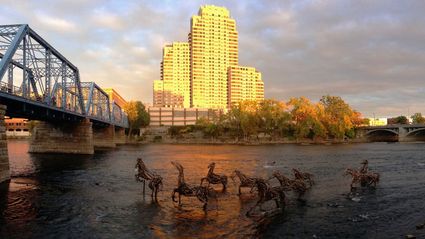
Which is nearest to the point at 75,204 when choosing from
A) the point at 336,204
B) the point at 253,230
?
the point at 253,230

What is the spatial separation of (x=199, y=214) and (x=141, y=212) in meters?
A: 4.00

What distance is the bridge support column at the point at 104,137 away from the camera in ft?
488

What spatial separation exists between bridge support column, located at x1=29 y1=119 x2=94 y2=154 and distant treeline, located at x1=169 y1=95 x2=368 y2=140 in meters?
91.8

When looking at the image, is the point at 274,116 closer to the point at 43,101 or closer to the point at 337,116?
the point at 337,116

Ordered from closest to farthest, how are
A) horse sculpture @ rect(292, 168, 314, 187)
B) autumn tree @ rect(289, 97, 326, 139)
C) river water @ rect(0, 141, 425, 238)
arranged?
river water @ rect(0, 141, 425, 238), horse sculpture @ rect(292, 168, 314, 187), autumn tree @ rect(289, 97, 326, 139)

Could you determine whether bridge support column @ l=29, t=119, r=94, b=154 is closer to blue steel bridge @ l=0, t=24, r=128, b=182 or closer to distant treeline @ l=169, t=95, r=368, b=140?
blue steel bridge @ l=0, t=24, r=128, b=182

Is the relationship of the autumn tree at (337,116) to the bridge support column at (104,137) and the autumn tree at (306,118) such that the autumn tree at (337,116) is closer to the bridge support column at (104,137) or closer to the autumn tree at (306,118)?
the autumn tree at (306,118)

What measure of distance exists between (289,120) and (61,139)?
113 metres

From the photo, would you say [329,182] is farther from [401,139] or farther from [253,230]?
[401,139]

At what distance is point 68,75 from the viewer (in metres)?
99.9

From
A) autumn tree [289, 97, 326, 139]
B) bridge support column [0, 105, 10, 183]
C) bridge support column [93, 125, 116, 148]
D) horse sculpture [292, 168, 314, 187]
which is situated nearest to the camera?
horse sculpture [292, 168, 314, 187]

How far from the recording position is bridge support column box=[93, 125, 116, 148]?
488 feet

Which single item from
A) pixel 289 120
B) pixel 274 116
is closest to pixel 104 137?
pixel 274 116

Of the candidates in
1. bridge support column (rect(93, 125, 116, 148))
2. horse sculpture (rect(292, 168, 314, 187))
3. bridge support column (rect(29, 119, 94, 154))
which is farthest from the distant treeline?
horse sculpture (rect(292, 168, 314, 187))
